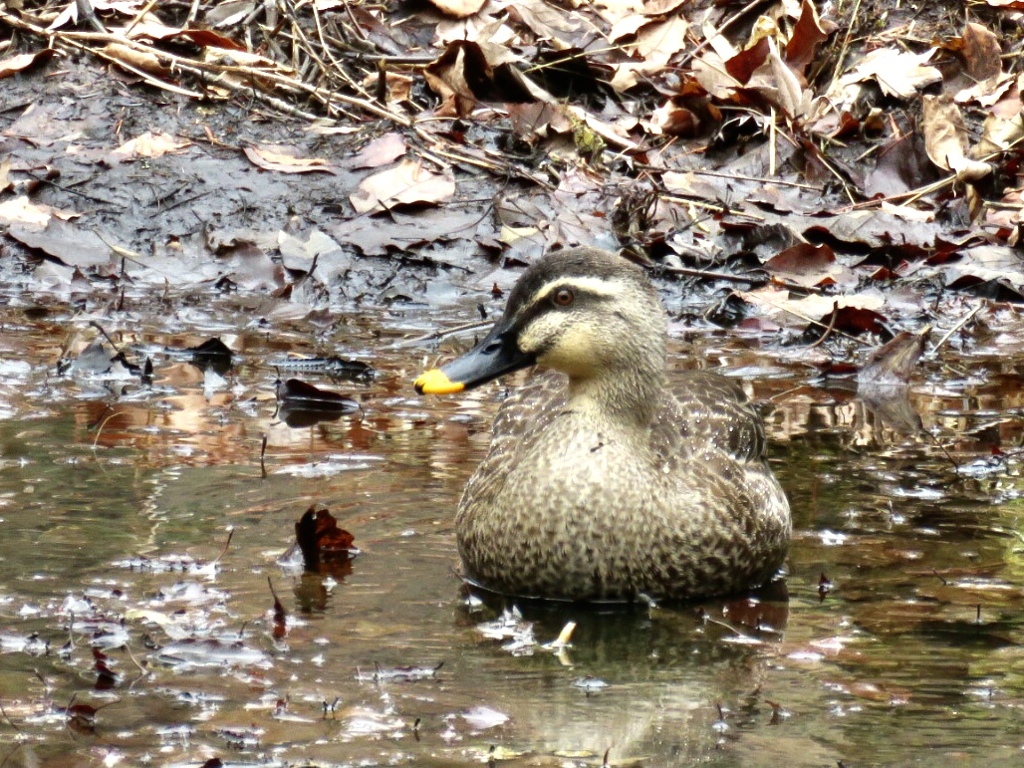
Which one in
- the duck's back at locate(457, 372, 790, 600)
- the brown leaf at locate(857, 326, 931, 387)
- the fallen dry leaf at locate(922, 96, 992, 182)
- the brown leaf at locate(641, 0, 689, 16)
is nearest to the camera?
the duck's back at locate(457, 372, 790, 600)

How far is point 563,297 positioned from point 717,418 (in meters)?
0.91

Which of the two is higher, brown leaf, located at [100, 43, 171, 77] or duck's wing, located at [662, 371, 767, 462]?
brown leaf, located at [100, 43, 171, 77]

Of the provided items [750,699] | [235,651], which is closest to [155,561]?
[235,651]

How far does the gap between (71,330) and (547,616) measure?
14.3ft

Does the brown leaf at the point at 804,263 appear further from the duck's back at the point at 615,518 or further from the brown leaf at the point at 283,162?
the duck's back at the point at 615,518

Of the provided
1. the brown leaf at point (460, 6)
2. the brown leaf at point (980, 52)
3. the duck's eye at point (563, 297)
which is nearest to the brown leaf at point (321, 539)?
the duck's eye at point (563, 297)

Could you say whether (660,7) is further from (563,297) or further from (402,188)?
(563,297)

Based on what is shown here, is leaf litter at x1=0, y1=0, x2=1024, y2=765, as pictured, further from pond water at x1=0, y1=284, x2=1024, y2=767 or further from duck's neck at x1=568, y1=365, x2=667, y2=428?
duck's neck at x1=568, y1=365, x2=667, y2=428

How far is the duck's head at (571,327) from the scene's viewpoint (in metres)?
5.80

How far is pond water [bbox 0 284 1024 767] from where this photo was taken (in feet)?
14.5

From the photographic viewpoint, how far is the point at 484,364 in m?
5.84

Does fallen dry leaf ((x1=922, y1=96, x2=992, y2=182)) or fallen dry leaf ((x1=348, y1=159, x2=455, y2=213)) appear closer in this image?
fallen dry leaf ((x1=348, y1=159, x2=455, y2=213))

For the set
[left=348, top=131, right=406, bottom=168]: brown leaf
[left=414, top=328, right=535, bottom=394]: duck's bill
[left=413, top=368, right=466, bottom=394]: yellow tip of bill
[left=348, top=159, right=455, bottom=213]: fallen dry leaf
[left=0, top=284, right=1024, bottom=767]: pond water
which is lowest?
[left=0, top=284, right=1024, bottom=767]: pond water

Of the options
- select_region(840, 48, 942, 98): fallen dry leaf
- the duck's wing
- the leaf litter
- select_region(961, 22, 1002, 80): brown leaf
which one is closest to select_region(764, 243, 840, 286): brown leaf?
the leaf litter
